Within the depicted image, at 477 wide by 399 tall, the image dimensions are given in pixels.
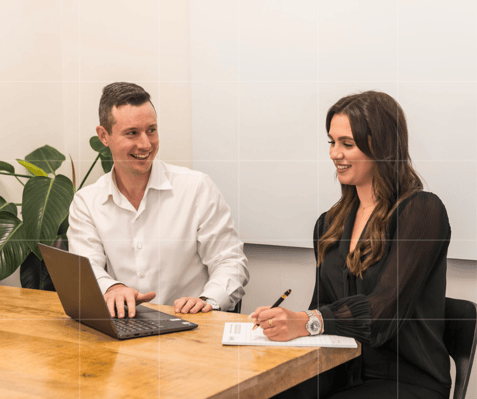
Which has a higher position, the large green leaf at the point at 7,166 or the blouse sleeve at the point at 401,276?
the large green leaf at the point at 7,166

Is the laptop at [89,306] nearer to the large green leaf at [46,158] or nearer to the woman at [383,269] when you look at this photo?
the woman at [383,269]

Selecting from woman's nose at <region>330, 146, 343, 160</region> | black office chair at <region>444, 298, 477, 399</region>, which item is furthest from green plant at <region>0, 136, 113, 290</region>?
black office chair at <region>444, 298, 477, 399</region>

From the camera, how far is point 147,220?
60.3 inches

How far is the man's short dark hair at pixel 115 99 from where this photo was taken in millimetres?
1459

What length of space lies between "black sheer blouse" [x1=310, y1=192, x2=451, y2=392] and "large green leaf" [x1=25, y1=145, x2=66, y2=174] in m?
1.21

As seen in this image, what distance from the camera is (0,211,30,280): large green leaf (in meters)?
1.75

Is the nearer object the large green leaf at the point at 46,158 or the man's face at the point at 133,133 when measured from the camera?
the man's face at the point at 133,133

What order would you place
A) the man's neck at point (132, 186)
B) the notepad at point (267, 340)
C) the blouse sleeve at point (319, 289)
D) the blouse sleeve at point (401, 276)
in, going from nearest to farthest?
the notepad at point (267, 340), the blouse sleeve at point (401, 276), the blouse sleeve at point (319, 289), the man's neck at point (132, 186)

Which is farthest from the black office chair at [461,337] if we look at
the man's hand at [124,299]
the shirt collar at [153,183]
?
the shirt collar at [153,183]

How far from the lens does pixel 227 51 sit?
1.65 metres

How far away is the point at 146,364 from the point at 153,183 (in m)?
0.86

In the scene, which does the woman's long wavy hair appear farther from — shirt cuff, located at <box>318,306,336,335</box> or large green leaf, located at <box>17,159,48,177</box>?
large green leaf, located at <box>17,159,48,177</box>

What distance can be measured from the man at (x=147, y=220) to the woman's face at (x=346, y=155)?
1.63 ft

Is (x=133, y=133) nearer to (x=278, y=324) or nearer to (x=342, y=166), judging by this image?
(x=342, y=166)
